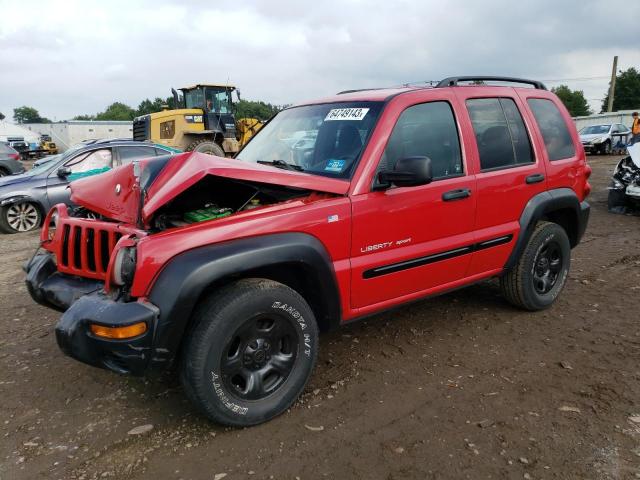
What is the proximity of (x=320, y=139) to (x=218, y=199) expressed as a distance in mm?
852

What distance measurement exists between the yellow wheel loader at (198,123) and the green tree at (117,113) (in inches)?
3503

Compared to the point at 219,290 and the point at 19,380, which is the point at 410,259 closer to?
the point at 219,290

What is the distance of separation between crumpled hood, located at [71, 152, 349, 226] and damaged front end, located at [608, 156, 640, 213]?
7.92 metres

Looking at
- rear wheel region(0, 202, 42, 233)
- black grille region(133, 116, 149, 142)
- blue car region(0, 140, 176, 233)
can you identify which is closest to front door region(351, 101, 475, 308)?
blue car region(0, 140, 176, 233)

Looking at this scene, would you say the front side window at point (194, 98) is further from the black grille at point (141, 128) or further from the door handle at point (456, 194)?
the door handle at point (456, 194)

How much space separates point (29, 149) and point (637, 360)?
3662 cm

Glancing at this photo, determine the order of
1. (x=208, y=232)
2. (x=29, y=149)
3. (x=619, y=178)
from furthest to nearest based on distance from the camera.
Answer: (x=29, y=149), (x=619, y=178), (x=208, y=232)

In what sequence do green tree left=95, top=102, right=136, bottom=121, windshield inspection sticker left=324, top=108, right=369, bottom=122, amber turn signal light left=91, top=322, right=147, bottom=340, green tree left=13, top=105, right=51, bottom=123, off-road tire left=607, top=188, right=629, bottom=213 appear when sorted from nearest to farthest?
1. amber turn signal light left=91, top=322, right=147, bottom=340
2. windshield inspection sticker left=324, top=108, right=369, bottom=122
3. off-road tire left=607, top=188, right=629, bottom=213
4. green tree left=95, top=102, right=136, bottom=121
5. green tree left=13, top=105, right=51, bottom=123

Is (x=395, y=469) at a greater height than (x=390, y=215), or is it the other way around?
(x=390, y=215)

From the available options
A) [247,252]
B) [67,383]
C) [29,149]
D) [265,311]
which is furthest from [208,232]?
[29,149]

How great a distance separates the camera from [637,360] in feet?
11.3

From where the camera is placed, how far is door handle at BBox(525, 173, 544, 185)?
387 centimetres

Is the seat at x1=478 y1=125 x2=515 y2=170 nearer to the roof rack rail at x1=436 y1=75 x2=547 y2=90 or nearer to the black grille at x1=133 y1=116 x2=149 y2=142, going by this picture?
the roof rack rail at x1=436 y1=75 x2=547 y2=90

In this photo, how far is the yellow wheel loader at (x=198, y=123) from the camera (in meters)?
15.5
